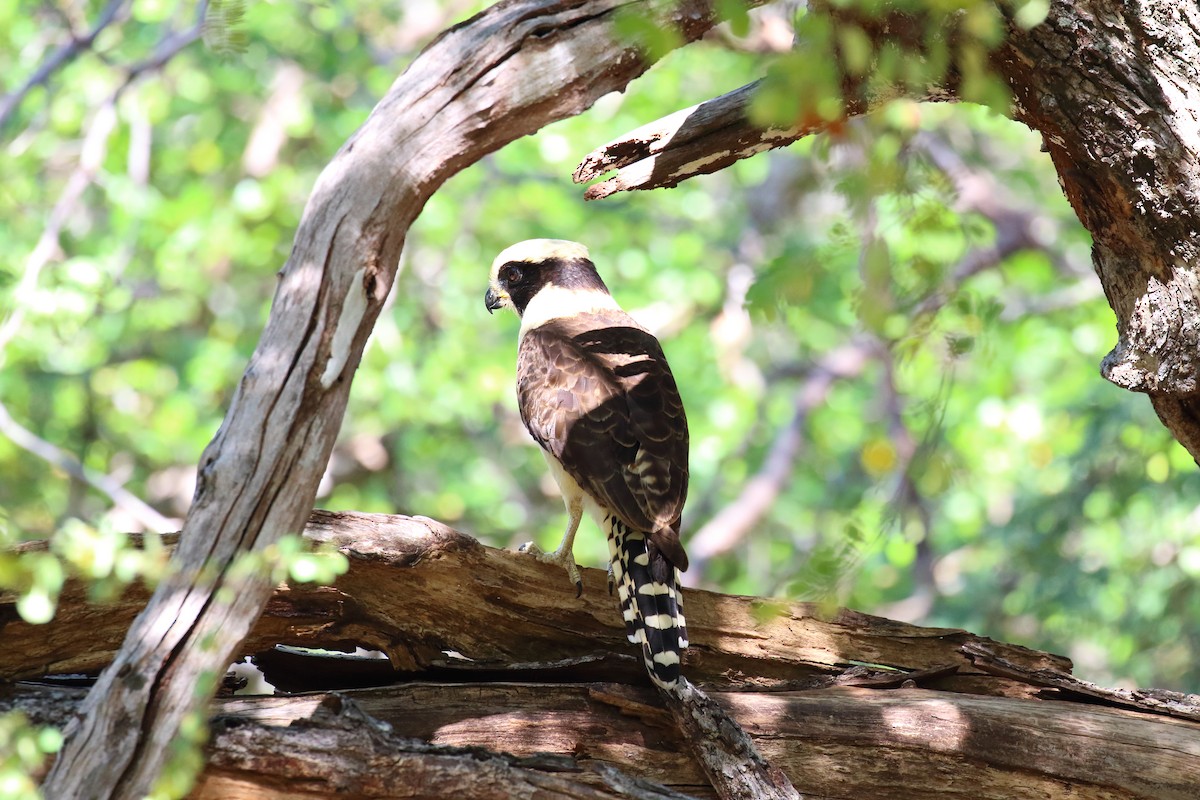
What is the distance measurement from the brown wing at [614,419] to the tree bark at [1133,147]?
1.41 meters

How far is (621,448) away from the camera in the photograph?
13.4 feet

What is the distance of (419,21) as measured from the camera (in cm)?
1216

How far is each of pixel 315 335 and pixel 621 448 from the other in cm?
149

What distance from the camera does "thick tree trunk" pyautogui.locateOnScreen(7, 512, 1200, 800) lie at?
10.6 ft

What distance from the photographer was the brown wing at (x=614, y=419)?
3.93m

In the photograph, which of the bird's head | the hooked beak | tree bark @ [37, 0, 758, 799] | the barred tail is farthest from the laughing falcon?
tree bark @ [37, 0, 758, 799]

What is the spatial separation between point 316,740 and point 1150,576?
7.19m

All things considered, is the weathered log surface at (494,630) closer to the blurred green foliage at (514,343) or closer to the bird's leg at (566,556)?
the bird's leg at (566,556)

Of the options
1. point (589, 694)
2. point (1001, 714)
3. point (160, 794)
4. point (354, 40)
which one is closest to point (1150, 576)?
point (1001, 714)

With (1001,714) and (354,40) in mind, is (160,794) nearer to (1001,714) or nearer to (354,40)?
(1001,714)

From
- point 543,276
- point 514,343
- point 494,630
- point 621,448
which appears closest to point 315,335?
point 494,630

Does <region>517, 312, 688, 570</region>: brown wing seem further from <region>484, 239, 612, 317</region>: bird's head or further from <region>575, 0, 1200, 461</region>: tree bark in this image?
<region>575, 0, 1200, 461</region>: tree bark

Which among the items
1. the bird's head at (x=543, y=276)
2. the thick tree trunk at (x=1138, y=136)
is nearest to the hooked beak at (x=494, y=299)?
the bird's head at (x=543, y=276)

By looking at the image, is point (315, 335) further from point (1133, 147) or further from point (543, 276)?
point (543, 276)
